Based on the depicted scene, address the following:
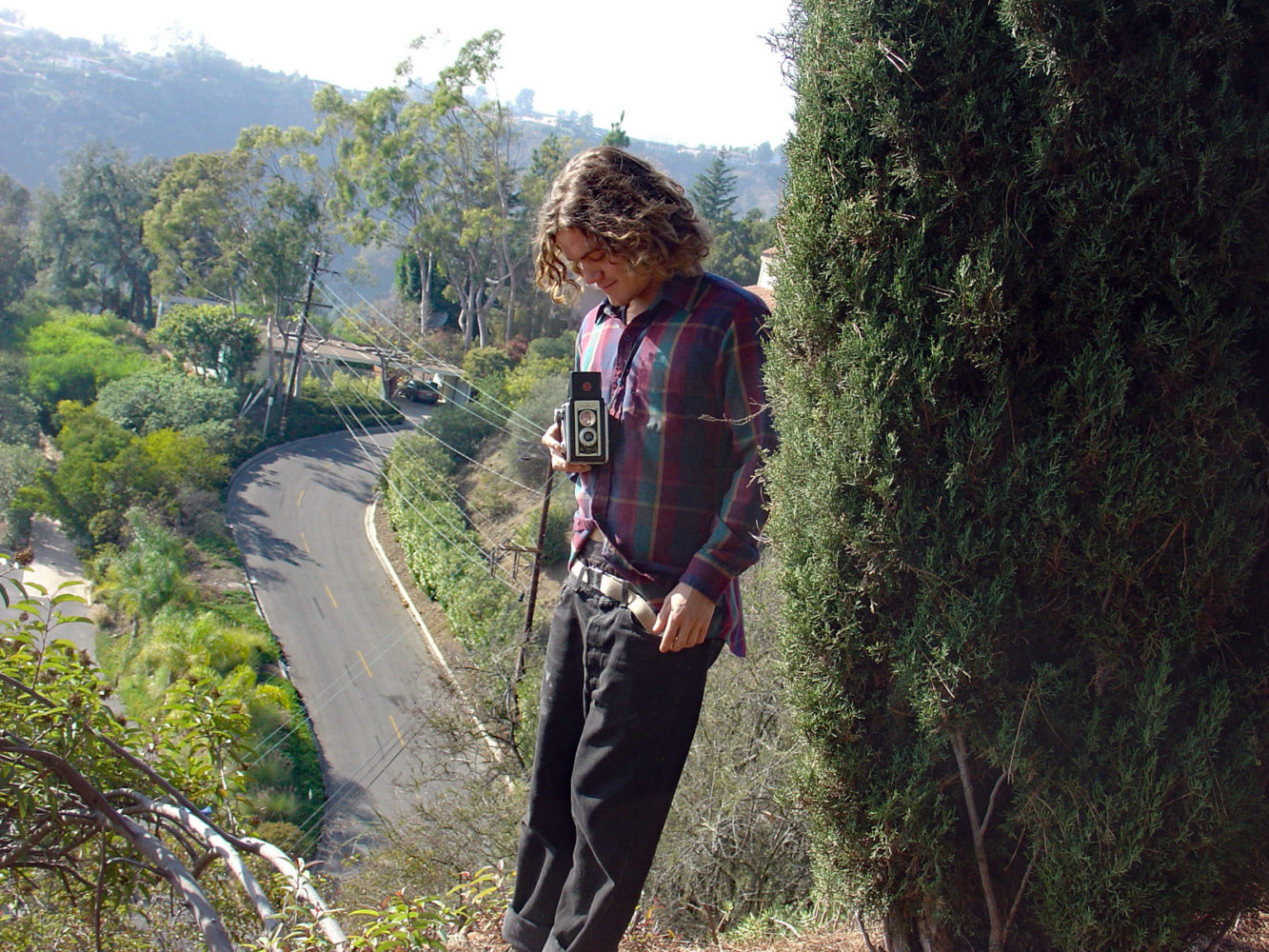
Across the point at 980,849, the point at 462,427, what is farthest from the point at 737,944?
the point at 462,427

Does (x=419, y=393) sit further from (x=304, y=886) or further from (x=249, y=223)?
(x=304, y=886)

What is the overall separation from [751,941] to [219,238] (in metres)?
32.3

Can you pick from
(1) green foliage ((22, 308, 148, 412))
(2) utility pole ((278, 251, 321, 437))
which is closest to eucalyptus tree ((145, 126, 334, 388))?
(2) utility pole ((278, 251, 321, 437))

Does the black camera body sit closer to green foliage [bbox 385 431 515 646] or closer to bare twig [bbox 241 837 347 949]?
bare twig [bbox 241 837 347 949]

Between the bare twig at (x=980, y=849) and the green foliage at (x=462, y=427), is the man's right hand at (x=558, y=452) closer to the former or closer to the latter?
the bare twig at (x=980, y=849)

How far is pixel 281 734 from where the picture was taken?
15273 millimetres

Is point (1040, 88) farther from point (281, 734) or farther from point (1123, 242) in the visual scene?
point (281, 734)

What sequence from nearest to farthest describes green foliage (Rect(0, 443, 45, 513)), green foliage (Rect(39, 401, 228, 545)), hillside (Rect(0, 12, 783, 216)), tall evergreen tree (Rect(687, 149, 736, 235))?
green foliage (Rect(39, 401, 228, 545)), green foliage (Rect(0, 443, 45, 513)), tall evergreen tree (Rect(687, 149, 736, 235)), hillside (Rect(0, 12, 783, 216))

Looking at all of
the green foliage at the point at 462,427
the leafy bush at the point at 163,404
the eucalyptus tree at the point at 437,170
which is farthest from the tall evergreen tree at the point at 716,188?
the leafy bush at the point at 163,404

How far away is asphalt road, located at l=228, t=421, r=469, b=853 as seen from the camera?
47.5ft

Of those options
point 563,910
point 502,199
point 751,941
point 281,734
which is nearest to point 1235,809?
point 563,910

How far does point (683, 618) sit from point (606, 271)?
736 mm

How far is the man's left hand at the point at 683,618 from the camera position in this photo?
1.73 m

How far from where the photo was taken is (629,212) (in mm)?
1830
